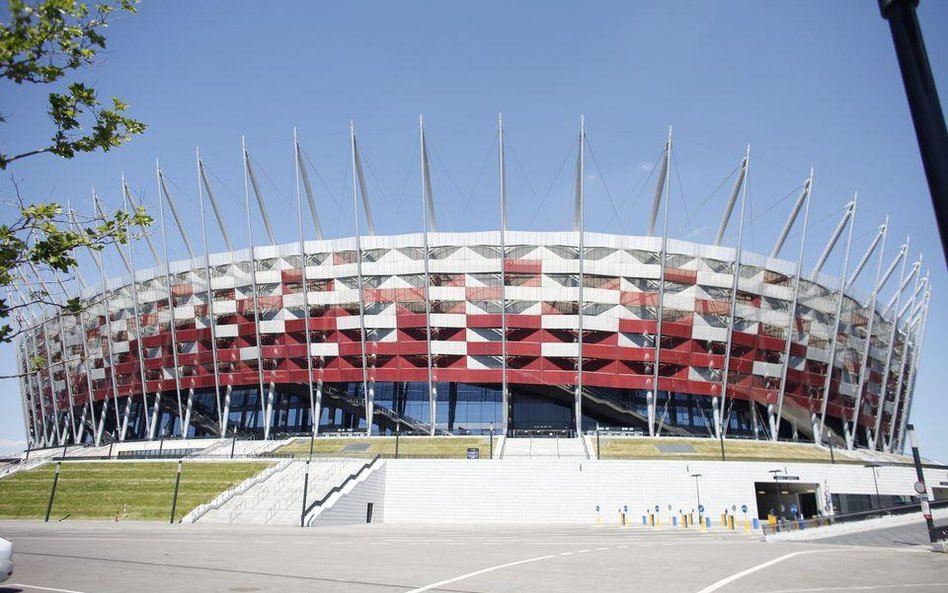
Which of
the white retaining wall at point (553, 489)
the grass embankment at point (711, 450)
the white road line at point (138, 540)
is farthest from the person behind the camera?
the grass embankment at point (711, 450)

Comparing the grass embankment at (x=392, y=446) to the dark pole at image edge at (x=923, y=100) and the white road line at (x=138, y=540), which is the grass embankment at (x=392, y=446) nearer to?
the white road line at (x=138, y=540)

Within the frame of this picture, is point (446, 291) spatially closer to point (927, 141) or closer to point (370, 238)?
point (370, 238)

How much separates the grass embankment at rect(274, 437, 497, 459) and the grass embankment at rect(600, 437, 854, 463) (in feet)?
40.3

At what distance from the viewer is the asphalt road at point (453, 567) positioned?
12.6 metres

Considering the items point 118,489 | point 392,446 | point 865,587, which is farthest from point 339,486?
point 865,587

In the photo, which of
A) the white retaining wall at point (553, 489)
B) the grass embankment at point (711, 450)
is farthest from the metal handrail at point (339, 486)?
the grass embankment at point (711, 450)

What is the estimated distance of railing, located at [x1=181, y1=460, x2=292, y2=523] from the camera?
3695cm

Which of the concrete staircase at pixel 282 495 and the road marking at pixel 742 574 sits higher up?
the concrete staircase at pixel 282 495

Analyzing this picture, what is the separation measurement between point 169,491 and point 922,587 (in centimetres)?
4419

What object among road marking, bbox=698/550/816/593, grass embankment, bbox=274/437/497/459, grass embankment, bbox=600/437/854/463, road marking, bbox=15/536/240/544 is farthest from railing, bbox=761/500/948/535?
grass embankment, bbox=274/437/497/459

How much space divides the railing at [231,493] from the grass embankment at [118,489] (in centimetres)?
117

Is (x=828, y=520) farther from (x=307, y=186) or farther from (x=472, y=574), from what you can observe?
(x=307, y=186)

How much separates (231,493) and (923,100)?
44.0 metres

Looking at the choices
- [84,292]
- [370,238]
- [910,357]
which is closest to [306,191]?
[370,238]
